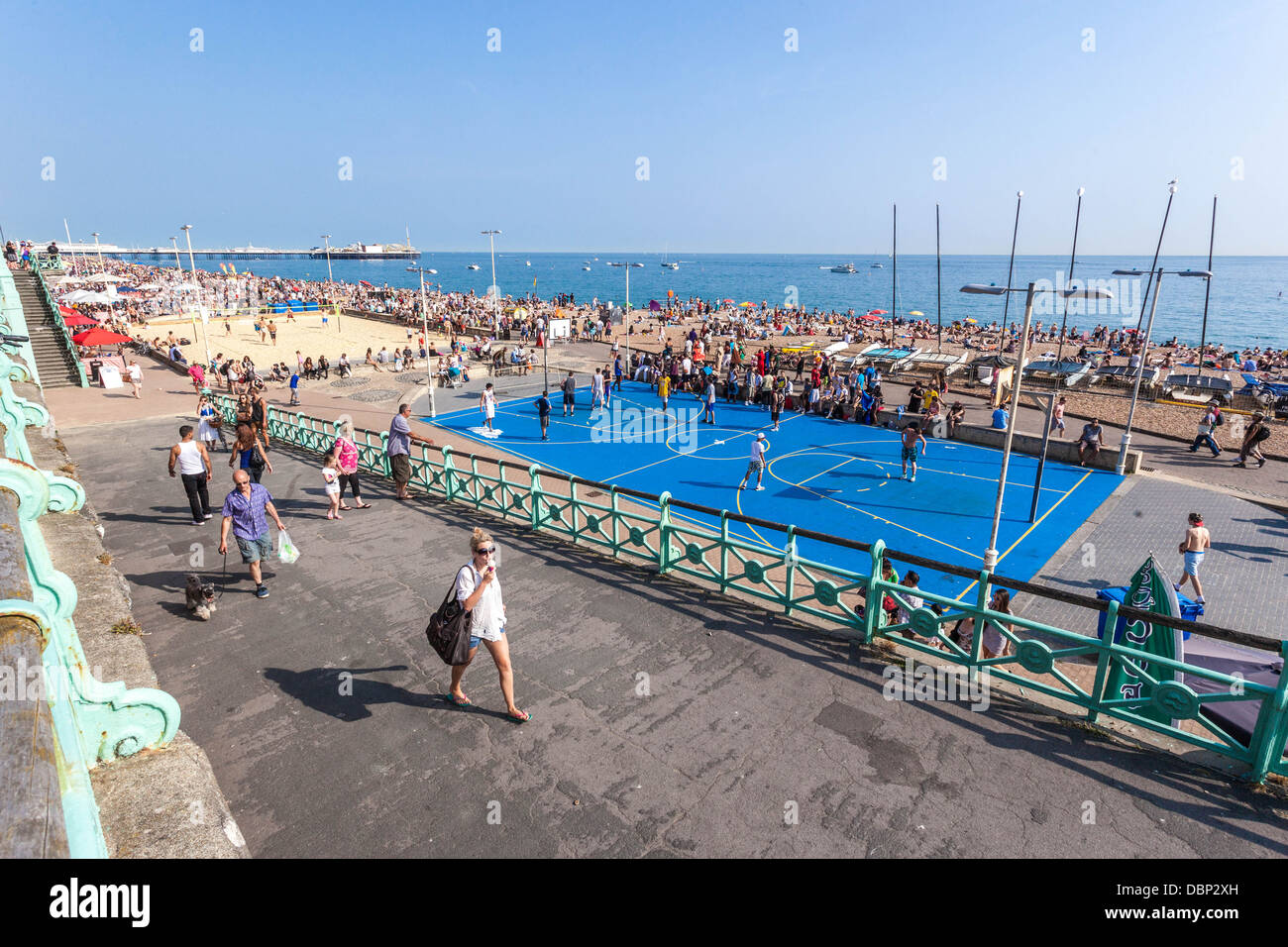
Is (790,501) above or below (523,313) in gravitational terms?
below

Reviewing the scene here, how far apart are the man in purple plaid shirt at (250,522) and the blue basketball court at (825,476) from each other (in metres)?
10.0

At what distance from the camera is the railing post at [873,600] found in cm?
729

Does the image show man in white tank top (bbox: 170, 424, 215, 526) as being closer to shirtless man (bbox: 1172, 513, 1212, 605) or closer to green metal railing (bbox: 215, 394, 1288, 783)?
green metal railing (bbox: 215, 394, 1288, 783)

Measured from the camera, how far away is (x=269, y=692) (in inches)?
266

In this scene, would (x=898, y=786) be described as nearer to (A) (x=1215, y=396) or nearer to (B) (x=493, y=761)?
(B) (x=493, y=761)

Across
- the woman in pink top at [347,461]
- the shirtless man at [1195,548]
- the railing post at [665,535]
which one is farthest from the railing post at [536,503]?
the shirtless man at [1195,548]

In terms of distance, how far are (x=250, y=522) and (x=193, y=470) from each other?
12.3 feet

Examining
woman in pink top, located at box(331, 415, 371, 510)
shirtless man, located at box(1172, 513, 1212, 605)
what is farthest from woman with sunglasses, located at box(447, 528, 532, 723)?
shirtless man, located at box(1172, 513, 1212, 605)

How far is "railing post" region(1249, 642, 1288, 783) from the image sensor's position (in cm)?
518

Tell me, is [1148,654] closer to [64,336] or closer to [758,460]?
[758,460]

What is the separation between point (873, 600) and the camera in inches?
291
